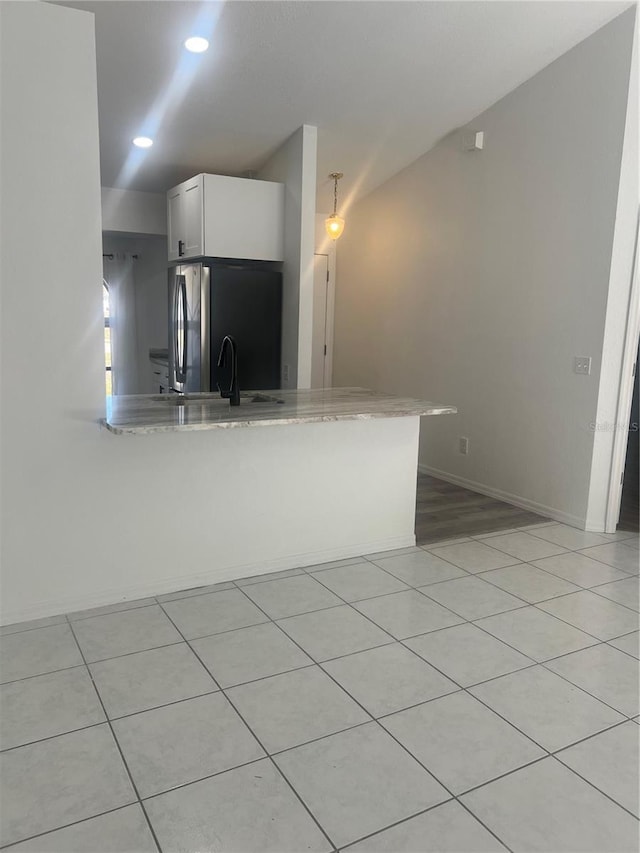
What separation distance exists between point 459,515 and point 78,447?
253 cm

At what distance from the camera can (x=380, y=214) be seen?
219 inches

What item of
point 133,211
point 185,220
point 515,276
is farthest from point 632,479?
point 133,211

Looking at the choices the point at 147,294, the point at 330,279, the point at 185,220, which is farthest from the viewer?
the point at 147,294

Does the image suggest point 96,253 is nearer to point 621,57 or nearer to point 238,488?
point 238,488

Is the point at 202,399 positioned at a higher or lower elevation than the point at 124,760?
higher

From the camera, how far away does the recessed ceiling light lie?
307 cm

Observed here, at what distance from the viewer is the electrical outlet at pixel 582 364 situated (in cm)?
384

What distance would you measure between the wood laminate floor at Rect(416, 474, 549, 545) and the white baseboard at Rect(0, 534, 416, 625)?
36cm

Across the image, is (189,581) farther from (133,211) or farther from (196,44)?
(133,211)

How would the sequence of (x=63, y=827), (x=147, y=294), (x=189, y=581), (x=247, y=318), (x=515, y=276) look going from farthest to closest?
1. (x=147, y=294)
2. (x=247, y=318)
3. (x=515, y=276)
4. (x=189, y=581)
5. (x=63, y=827)

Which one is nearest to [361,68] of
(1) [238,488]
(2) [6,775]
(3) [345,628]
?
(1) [238,488]

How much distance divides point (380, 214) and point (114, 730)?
15.5ft

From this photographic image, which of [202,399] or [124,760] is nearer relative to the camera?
[124,760]

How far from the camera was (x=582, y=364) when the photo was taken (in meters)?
3.88
